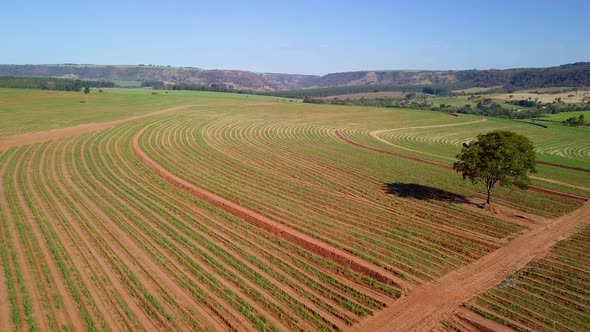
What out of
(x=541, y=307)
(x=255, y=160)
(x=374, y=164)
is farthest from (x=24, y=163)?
(x=541, y=307)

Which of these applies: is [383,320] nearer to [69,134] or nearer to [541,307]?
[541,307]

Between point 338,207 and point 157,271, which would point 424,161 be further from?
point 157,271

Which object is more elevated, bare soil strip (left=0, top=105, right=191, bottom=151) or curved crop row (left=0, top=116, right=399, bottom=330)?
bare soil strip (left=0, top=105, right=191, bottom=151)

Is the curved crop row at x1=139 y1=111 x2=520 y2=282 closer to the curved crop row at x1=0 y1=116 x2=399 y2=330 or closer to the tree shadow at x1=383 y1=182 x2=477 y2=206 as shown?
the tree shadow at x1=383 y1=182 x2=477 y2=206

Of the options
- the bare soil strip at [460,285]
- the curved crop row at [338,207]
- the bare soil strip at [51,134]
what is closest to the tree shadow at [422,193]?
the curved crop row at [338,207]

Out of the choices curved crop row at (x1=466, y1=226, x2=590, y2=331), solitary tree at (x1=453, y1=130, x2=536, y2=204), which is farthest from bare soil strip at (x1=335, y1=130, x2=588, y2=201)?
curved crop row at (x1=466, y1=226, x2=590, y2=331)

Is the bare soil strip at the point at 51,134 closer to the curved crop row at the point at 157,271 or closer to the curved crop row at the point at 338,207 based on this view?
the curved crop row at the point at 338,207
